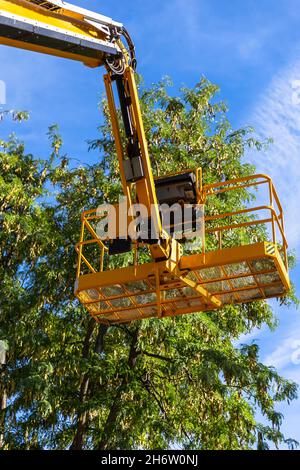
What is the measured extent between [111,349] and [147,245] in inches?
281

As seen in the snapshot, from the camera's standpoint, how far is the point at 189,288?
34.7 feet

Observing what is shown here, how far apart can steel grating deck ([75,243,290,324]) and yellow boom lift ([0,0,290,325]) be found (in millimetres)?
15

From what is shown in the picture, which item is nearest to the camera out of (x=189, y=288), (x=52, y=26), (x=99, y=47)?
(x=52, y=26)

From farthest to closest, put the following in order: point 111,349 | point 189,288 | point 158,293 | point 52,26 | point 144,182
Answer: point 111,349 → point 189,288 → point 144,182 → point 158,293 → point 52,26

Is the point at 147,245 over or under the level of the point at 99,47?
under

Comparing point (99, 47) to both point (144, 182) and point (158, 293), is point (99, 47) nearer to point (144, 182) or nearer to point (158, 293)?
point (144, 182)

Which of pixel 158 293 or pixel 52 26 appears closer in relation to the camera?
pixel 52 26

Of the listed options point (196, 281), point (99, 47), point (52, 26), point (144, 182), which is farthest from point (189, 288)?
point (52, 26)

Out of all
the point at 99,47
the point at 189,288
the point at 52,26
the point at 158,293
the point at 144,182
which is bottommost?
the point at 158,293

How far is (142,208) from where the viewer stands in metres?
10.5

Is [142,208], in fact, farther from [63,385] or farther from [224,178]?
[224,178]
